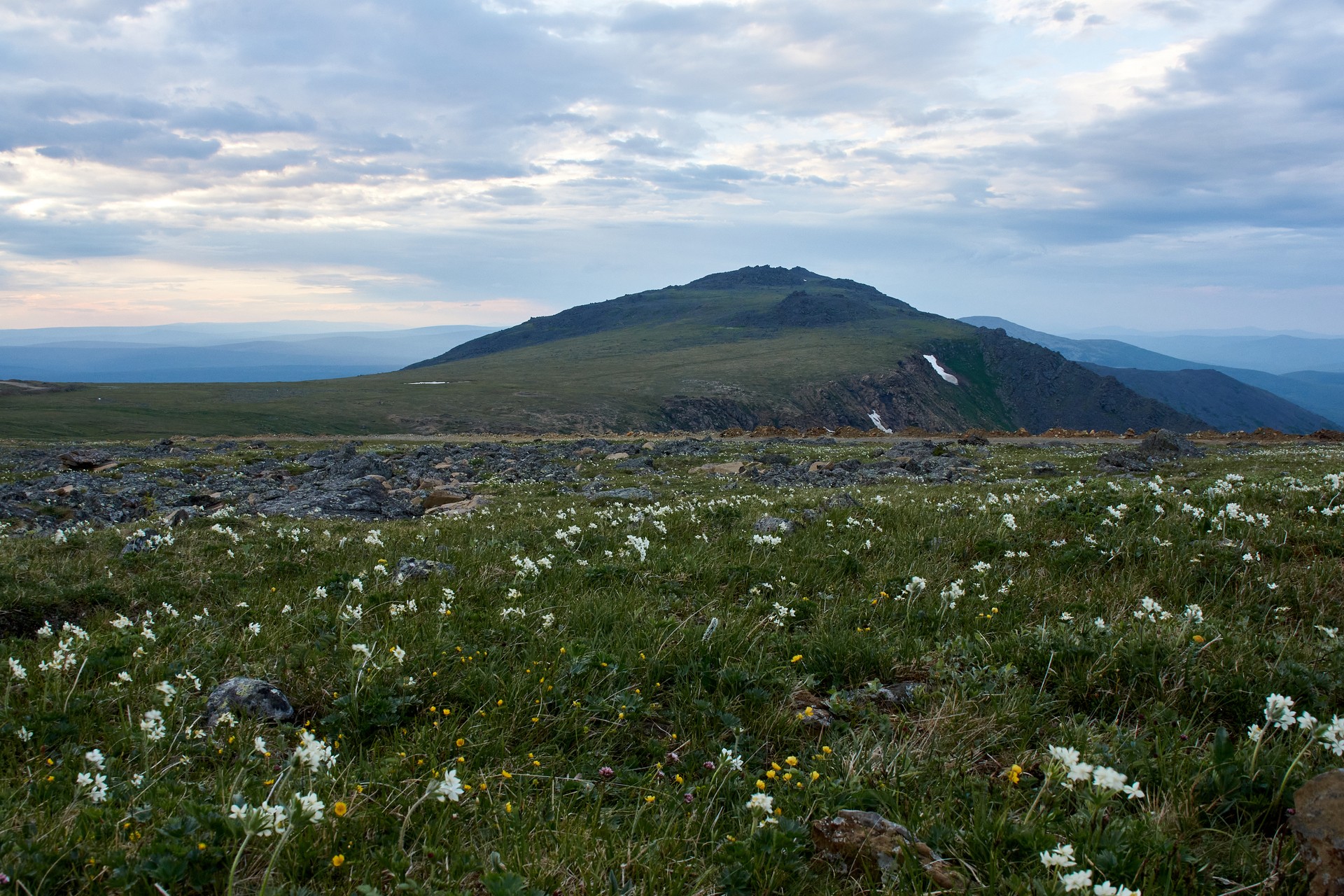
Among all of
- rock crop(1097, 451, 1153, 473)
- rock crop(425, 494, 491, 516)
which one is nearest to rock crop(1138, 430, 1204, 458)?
rock crop(1097, 451, 1153, 473)

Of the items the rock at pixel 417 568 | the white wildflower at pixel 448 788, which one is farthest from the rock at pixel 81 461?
the white wildflower at pixel 448 788

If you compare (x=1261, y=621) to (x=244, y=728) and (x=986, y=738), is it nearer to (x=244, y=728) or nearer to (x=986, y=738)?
(x=986, y=738)

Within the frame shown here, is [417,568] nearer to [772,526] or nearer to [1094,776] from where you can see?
[772,526]

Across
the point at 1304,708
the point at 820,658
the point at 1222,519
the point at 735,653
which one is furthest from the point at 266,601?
the point at 1222,519

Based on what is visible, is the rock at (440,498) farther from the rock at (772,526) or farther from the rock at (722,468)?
the rock at (722,468)

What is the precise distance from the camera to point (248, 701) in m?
4.48

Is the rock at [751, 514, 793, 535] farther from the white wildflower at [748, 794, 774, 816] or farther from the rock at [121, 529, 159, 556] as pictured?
the rock at [121, 529, 159, 556]

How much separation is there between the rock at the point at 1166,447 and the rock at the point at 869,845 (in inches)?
1505

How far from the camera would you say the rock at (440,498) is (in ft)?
62.4

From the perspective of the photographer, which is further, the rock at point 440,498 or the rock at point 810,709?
the rock at point 440,498

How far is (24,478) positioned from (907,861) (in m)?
32.4

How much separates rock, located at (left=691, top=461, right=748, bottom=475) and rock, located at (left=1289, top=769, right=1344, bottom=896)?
83.7 ft

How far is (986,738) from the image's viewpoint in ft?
14.1

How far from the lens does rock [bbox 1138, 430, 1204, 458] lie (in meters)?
35.0
